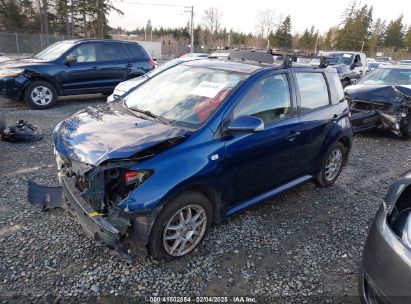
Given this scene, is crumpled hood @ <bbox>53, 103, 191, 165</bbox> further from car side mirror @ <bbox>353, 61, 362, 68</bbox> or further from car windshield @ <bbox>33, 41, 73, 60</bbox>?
car side mirror @ <bbox>353, 61, 362, 68</bbox>

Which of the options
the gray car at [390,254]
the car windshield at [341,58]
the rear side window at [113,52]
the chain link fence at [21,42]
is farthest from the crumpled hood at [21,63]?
the chain link fence at [21,42]

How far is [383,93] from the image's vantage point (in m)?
7.61

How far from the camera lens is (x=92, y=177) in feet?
8.58

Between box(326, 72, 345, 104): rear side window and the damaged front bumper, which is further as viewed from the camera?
box(326, 72, 345, 104): rear side window

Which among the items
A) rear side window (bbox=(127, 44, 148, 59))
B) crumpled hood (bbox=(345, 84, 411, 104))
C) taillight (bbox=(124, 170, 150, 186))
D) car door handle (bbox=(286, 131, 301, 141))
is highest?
rear side window (bbox=(127, 44, 148, 59))

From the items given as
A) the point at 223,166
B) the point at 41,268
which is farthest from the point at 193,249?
the point at 41,268

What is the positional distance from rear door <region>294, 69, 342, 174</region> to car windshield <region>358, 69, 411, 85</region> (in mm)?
5256

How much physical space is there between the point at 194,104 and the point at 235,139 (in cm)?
56

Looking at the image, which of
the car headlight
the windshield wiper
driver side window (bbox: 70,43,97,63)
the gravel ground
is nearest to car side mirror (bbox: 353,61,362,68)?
driver side window (bbox: 70,43,97,63)

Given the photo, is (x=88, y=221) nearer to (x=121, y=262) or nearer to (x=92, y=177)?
(x=92, y=177)

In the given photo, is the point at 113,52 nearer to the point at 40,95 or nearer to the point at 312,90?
the point at 40,95

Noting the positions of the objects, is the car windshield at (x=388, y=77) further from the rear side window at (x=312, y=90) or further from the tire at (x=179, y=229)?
the tire at (x=179, y=229)

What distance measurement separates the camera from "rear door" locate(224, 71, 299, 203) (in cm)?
318

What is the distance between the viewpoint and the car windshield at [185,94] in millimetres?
3145
